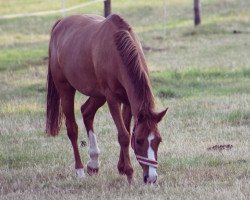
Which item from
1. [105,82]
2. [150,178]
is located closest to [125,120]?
[105,82]

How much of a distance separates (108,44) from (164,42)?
14598 mm

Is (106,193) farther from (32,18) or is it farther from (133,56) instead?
(32,18)

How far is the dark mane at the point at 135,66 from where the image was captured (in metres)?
7.09

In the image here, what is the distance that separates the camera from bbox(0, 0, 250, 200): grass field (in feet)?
24.4

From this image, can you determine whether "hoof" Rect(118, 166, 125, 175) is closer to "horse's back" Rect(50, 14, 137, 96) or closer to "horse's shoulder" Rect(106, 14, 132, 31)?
"horse's back" Rect(50, 14, 137, 96)

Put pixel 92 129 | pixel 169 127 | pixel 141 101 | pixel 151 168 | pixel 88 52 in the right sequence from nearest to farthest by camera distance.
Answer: pixel 151 168
pixel 141 101
pixel 88 52
pixel 92 129
pixel 169 127

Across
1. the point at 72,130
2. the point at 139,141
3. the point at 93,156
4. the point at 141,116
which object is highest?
the point at 141,116

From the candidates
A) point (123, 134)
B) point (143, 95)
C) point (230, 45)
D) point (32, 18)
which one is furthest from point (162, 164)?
point (32, 18)

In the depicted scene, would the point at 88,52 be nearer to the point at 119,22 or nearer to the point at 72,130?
the point at 119,22

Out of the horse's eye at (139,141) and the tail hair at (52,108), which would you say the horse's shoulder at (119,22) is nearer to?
the horse's eye at (139,141)

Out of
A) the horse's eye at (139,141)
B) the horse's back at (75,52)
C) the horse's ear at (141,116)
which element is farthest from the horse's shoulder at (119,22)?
the horse's eye at (139,141)

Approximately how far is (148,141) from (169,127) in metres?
3.80

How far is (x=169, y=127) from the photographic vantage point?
10.8 m

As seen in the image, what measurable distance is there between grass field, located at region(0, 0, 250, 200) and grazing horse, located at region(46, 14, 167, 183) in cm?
33
